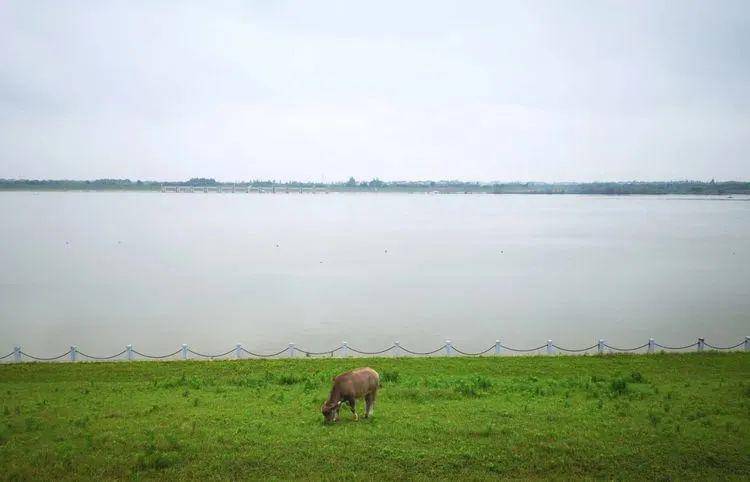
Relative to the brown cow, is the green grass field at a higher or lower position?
lower

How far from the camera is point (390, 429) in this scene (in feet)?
43.1

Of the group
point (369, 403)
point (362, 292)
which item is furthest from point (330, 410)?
point (362, 292)

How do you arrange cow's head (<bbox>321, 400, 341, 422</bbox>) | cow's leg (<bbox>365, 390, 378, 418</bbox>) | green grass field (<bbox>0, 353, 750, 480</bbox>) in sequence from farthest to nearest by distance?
cow's leg (<bbox>365, 390, 378, 418</bbox>), cow's head (<bbox>321, 400, 341, 422</bbox>), green grass field (<bbox>0, 353, 750, 480</bbox>)

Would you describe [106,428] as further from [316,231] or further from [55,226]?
[55,226]

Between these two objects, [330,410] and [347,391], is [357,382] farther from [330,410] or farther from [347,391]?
[330,410]

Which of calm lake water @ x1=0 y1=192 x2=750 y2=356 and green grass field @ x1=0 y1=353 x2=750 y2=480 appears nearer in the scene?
green grass field @ x1=0 y1=353 x2=750 y2=480

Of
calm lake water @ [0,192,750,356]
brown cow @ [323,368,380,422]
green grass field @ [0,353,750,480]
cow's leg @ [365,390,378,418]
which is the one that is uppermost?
brown cow @ [323,368,380,422]

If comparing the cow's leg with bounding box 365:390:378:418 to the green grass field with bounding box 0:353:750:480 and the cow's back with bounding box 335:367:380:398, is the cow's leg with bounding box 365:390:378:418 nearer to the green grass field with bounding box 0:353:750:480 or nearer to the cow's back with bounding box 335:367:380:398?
the cow's back with bounding box 335:367:380:398

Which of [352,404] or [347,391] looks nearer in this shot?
[347,391]

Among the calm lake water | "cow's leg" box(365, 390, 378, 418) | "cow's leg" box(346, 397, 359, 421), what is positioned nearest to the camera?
"cow's leg" box(346, 397, 359, 421)

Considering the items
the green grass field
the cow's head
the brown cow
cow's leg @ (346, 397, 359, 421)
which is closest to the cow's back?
the brown cow

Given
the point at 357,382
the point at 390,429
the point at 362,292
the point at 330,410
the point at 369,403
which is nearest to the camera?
the point at 390,429

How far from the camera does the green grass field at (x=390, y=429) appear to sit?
37.6 feet

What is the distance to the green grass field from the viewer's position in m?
11.5
